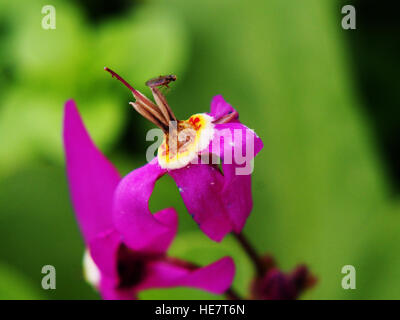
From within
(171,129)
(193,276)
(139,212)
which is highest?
(171,129)

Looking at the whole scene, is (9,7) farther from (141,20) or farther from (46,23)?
(141,20)

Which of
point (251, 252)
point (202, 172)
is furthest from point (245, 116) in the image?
point (202, 172)

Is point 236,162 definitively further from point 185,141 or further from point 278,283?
point 278,283

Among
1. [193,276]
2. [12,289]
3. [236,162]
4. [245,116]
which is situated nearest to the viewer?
[236,162]

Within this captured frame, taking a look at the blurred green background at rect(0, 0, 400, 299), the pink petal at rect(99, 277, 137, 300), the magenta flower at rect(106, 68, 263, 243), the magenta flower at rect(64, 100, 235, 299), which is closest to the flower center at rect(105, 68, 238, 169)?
the magenta flower at rect(106, 68, 263, 243)

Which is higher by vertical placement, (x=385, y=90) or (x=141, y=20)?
(x=141, y=20)

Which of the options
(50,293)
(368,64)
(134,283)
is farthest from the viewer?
(368,64)
